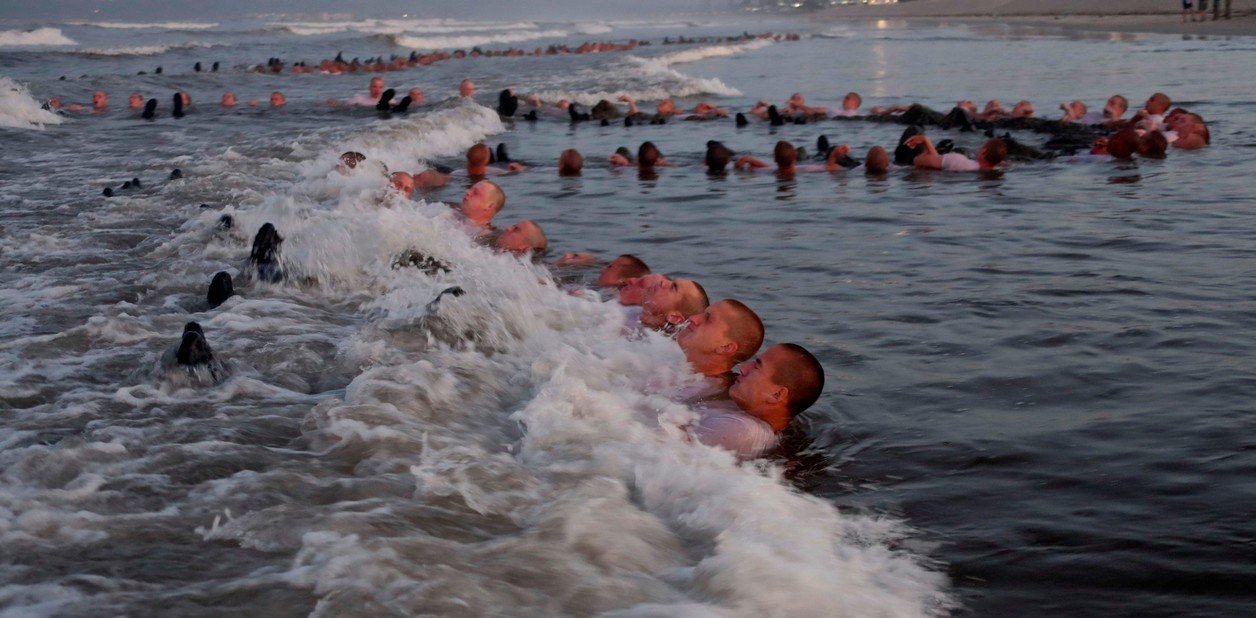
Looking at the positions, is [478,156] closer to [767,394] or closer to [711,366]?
[711,366]

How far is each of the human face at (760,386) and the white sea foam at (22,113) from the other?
17.9 meters

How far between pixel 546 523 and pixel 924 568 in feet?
4.35

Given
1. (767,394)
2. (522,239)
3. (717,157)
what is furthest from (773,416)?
(717,157)

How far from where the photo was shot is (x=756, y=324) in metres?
6.14

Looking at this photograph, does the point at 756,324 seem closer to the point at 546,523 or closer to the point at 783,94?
the point at 546,523

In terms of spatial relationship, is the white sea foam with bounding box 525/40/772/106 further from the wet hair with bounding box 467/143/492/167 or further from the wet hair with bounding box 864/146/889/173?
the wet hair with bounding box 864/146/889/173

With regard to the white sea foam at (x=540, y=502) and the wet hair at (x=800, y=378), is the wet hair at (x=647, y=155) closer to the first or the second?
the white sea foam at (x=540, y=502)

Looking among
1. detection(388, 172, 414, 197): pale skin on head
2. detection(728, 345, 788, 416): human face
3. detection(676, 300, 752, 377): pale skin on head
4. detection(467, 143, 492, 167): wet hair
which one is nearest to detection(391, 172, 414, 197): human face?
detection(388, 172, 414, 197): pale skin on head

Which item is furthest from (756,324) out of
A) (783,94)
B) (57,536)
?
(783,94)

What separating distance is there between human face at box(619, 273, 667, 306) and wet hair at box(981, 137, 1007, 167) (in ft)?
22.5

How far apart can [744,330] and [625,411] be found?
1.10 m

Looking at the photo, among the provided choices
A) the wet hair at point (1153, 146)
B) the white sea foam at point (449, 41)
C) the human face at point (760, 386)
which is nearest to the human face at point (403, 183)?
the human face at point (760, 386)

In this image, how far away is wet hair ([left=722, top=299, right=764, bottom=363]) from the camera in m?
6.11

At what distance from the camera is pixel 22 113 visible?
20297 millimetres
